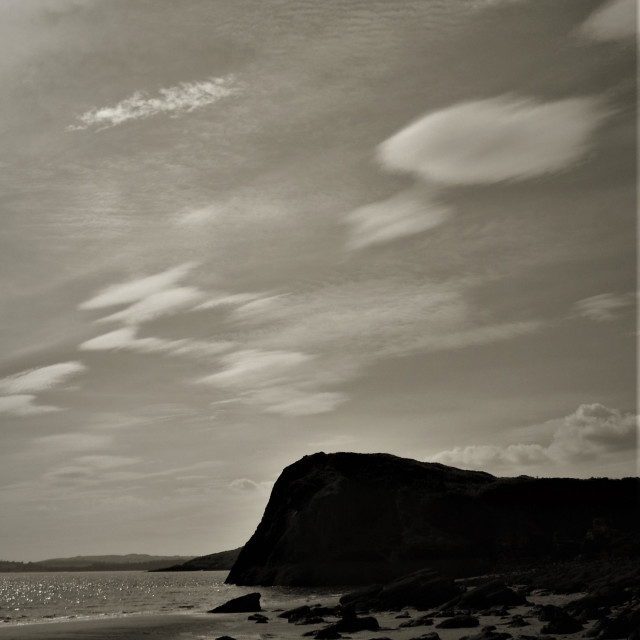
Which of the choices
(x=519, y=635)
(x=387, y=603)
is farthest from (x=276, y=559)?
(x=519, y=635)

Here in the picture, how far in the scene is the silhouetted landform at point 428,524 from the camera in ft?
291

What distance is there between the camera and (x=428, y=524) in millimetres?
93625

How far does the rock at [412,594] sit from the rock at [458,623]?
8.54 meters

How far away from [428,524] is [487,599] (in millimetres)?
58798

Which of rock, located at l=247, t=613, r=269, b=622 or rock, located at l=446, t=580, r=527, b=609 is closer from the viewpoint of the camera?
rock, located at l=446, t=580, r=527, b=609

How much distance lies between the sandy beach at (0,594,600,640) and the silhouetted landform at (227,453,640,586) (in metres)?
47.1

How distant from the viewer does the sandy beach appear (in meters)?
29.4

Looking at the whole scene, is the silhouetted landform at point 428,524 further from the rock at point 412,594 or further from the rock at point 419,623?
the rock at point 419,623

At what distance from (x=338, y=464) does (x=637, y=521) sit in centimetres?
3734

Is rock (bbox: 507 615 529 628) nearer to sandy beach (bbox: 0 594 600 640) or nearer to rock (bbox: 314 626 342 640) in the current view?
sandy beach (bbox: 0 594 600 640)

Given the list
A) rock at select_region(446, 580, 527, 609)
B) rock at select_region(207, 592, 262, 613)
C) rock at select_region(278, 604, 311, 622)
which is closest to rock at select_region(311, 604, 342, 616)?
rock at select_region(278, 604, 311, 622)

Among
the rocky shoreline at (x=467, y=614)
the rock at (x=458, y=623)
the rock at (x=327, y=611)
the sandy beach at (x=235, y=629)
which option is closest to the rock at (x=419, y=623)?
the rocky shoreline at (x=467, y=614)

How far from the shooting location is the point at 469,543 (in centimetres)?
9056

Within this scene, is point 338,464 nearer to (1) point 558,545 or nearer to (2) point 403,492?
(2) point 403,492
